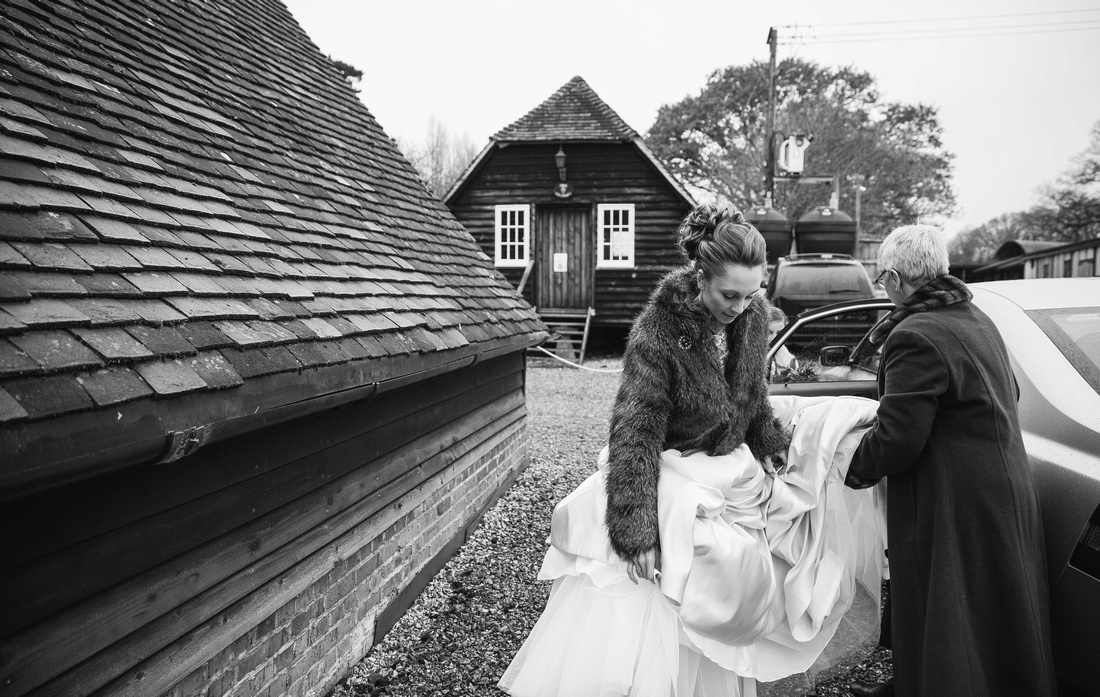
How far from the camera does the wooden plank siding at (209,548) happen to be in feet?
5.37

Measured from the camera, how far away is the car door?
4547mm

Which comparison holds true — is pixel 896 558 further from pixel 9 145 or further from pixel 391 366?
pixel 9 145

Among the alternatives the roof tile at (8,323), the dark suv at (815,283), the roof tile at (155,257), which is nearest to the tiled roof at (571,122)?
the dark suv at (815,283)

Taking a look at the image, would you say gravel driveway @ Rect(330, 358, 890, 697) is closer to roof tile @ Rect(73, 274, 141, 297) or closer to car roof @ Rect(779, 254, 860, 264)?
roof tile @ Rect(73, 274, 141, 297)

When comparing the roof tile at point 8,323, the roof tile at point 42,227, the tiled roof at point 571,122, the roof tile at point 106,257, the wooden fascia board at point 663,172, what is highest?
the tiled roof at point 571,122

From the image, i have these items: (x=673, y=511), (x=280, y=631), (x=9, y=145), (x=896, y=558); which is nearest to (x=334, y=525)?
(x=280, y=631)

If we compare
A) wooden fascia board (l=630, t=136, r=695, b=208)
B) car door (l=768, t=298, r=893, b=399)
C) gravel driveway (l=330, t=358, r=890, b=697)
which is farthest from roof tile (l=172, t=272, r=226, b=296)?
wooden fascia board (l=630, t=136, r=695, b=208)

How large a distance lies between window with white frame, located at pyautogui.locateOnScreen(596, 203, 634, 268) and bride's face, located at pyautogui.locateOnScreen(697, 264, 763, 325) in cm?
1415

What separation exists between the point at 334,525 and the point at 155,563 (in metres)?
1.18

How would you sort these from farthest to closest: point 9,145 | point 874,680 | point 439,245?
point 439,245
point 874,680
point 9,145

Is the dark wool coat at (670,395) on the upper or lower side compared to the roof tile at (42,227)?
lower

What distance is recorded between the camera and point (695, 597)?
6.93 feet

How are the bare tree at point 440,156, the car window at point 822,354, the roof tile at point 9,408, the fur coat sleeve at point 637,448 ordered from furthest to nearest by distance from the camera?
1. the bare tree at point 440,156
2. the car window at point 822,354
3. the fur coat sleeve at point 637,448
4. the roof tile at point 9,408

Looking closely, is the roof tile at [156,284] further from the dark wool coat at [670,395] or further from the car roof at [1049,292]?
the car roof at [1049,292]
